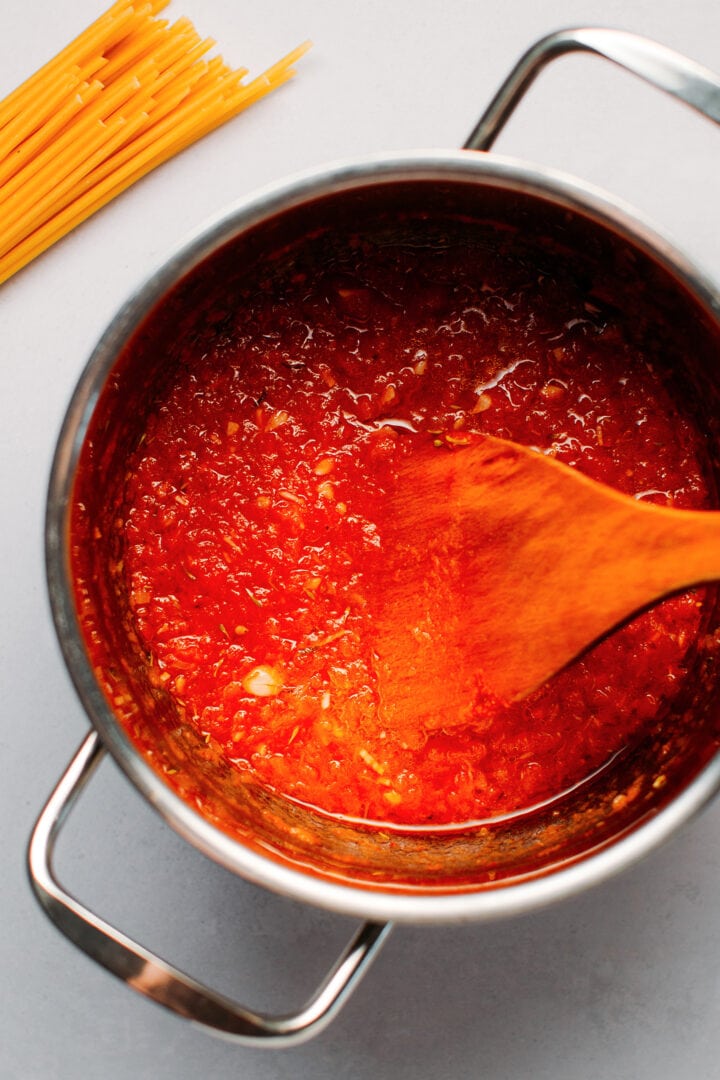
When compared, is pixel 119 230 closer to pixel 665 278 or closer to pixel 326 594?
pixel 326 594

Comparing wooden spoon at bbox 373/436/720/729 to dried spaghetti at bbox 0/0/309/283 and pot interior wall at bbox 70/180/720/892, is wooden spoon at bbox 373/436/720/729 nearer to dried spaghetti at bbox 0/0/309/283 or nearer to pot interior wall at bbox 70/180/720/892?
pot interior wall at bbox 70/180/720/892

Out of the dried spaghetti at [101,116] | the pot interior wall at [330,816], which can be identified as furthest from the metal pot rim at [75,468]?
the dried spaghetti at [101,116]

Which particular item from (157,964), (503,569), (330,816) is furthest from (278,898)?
(503,569)

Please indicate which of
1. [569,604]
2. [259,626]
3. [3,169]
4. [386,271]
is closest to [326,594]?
[259,626]

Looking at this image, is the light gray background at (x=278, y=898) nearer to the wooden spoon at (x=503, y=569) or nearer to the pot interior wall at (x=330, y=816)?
the pot interior wall at (x=330, y=816)

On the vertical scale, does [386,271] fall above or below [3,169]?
below

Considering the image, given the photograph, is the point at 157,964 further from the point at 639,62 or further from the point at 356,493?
the point at 639,62
